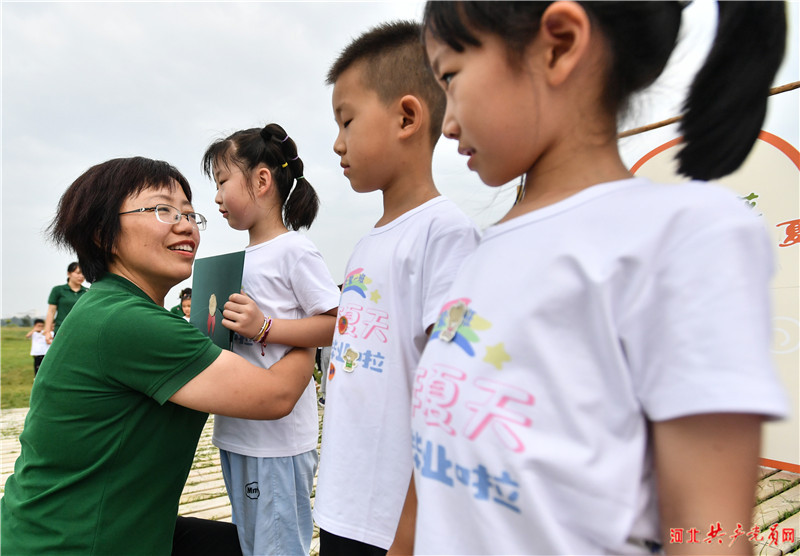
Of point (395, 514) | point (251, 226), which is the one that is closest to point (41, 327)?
point (251, 226)

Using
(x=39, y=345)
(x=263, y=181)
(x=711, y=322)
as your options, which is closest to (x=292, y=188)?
(x=263, y=181)

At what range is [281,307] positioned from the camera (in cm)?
178

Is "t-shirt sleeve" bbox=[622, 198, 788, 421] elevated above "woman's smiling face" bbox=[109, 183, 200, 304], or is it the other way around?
"woman's smiling face" bbox=[109, 183, 200, 304]

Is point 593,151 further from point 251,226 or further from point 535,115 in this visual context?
point 251,226

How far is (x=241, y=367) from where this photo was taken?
1383 mm

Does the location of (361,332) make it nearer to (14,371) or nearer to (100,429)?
(100,429)

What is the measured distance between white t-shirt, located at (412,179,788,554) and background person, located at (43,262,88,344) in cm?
697

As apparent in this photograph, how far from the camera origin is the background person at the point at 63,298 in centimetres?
643

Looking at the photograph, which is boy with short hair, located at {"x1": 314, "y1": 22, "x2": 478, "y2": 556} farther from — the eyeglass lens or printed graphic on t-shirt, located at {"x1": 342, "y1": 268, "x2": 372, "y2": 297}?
the eyeglass lens

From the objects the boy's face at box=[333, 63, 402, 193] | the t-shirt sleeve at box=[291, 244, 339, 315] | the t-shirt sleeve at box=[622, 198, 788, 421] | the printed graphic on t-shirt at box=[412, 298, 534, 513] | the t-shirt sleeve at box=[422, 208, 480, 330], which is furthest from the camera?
the t-shirt sleeve at box=[291, 244, 339, 315]

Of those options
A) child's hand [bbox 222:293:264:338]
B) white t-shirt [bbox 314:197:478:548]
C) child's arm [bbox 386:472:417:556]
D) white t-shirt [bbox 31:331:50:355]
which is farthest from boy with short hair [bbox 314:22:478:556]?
white t-shirt [bbox 31:331:50:355]

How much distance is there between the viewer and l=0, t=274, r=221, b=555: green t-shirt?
4.09ft

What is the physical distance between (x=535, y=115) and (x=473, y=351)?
32 centimetres

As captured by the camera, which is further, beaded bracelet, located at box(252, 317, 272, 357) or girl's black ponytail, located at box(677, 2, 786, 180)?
beaded bracelet, located at box(252, 317, 272, 357)
